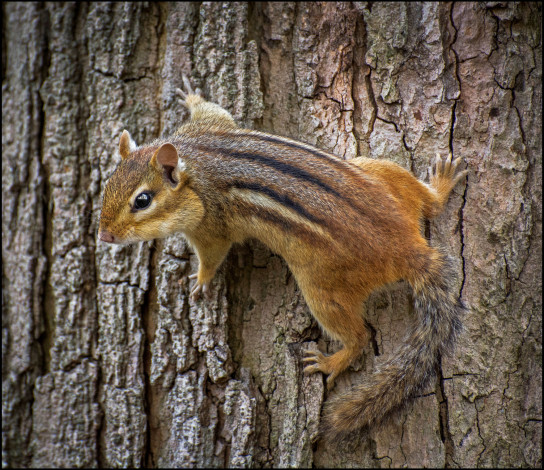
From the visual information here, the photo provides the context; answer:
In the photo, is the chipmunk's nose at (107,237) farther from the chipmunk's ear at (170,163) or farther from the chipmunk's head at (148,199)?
the chipmunk's ear at (170,163)

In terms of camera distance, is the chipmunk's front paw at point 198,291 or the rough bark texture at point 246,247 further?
the chipmunk's front paw at point 198,291

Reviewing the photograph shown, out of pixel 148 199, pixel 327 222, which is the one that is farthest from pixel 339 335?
pixel 148 199

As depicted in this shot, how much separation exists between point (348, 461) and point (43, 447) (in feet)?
7.08

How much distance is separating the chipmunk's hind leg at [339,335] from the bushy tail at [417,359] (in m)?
0.17

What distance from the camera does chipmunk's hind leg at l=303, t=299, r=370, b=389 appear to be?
255 centimetres

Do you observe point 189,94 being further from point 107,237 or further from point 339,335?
point 339,335

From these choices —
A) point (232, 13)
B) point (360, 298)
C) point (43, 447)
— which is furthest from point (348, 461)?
point (232, 13)

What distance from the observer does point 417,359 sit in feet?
8.32

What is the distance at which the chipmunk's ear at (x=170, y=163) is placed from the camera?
8.42 feet

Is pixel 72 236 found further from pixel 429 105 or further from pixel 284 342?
pixel 429 105

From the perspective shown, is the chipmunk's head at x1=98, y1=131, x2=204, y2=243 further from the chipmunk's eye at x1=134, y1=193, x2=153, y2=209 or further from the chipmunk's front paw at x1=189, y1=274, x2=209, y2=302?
→ the chipmunk's front paw at x1=189, y1=274, x2=209, y2=302

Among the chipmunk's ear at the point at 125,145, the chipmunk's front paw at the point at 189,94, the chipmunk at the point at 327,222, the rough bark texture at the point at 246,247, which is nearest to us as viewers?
the chipmunk at the point at 327,222

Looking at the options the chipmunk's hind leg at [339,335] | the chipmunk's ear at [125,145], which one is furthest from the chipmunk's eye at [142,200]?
the chipmunk's hind leg at [339,335]

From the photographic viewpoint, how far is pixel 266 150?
2.68m
